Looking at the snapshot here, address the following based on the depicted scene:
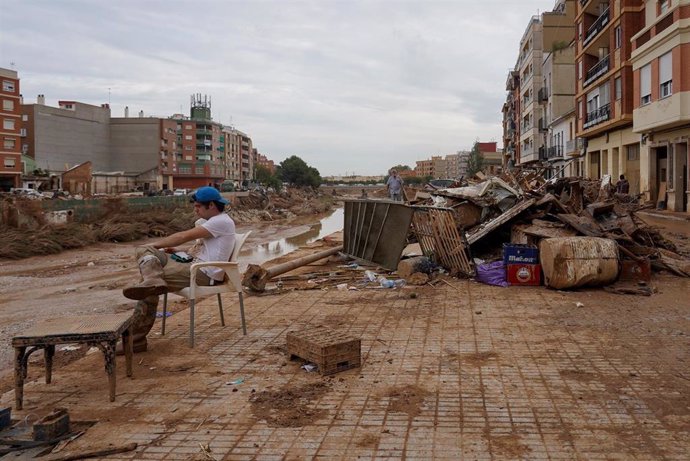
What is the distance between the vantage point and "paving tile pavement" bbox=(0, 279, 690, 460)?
332 centimetres

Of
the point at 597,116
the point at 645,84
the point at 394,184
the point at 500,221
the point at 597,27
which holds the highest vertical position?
the point at 597,27

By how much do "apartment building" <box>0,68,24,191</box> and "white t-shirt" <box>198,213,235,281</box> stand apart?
6549 centimetres

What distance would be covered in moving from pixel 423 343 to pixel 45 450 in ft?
11.1

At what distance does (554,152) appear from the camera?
48.4 metres

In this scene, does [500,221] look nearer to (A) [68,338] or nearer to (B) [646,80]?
(A) [68,338]

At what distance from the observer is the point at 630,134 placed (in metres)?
29.5

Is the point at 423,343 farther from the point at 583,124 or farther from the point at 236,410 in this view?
the point at 583,124

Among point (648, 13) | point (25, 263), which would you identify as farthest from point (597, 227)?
point (648, 13)

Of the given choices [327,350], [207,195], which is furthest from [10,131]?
[327,350]

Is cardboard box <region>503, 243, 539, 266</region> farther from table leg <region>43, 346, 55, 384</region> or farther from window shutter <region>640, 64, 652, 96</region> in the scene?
window shutter <region>640, 64, 652, 96</region>

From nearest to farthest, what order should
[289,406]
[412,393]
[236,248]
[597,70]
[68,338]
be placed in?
[68,338], [289,406], [412,393], [236,248], [597,70]

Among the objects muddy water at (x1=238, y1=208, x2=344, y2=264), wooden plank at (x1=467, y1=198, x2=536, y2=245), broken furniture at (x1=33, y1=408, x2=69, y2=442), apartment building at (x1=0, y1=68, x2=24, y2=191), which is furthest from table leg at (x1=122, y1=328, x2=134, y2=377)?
apartment building at (x1=0, y1=68, x2=24, y2=191)

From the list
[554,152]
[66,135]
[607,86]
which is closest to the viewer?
[607,86]

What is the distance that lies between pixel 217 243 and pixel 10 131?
69.6 metres
